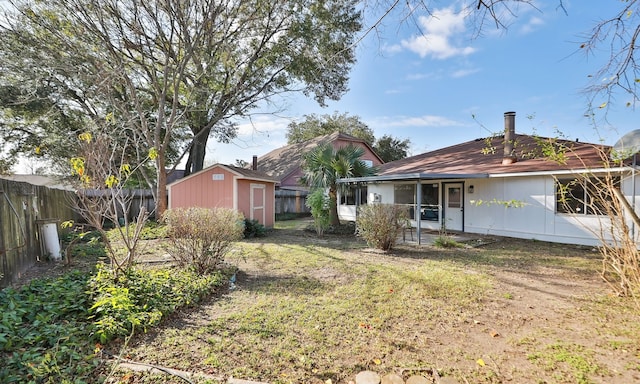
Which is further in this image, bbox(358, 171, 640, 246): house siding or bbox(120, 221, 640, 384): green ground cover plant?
bbox(358, 171, 640, 246): house siding

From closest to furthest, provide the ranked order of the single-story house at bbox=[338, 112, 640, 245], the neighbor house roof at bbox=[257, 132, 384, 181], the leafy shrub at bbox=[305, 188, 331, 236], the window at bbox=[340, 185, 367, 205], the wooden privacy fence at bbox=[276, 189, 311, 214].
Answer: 1. the single-story house at bbox=[338, 112, 640, 245]
2. the leafy shrub at bbox=[305, 188, 331, 236]
3. the window at bbox=[340, 185, 367, 205]
4. the wooden privacy fence at bbox=[276, 189, 311, 214]
5. the neighbor house roof at bbox=[257, 132, 384, 181]

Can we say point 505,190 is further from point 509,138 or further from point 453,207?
point 453,207

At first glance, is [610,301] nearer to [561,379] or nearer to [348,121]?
[561,379]

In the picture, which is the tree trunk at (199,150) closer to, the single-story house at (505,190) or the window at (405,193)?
the single-story house at (505,190)

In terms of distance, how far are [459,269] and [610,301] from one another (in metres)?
2.31

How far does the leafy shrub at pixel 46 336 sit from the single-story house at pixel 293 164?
13954 millimetres

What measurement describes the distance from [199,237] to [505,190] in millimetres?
10089

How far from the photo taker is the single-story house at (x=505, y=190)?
8844mm

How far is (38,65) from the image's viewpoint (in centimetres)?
1093

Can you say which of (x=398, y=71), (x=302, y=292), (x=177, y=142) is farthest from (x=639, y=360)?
(x=177, y=142)

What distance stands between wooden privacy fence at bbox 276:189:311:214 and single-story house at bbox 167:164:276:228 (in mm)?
6322

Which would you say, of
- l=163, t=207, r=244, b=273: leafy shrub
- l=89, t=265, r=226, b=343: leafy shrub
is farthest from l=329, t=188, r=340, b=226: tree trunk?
l=89, t=265, r=226, b=343: leafy shrub

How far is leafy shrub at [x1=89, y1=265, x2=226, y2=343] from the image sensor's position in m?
3.26

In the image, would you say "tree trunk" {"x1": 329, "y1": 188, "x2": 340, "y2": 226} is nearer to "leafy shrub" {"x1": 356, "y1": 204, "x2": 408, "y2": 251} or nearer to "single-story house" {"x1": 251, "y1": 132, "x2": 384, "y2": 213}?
"leafy shrub" {"x1": 356, "y1": 204, "x2": 408, "y2": 251}
